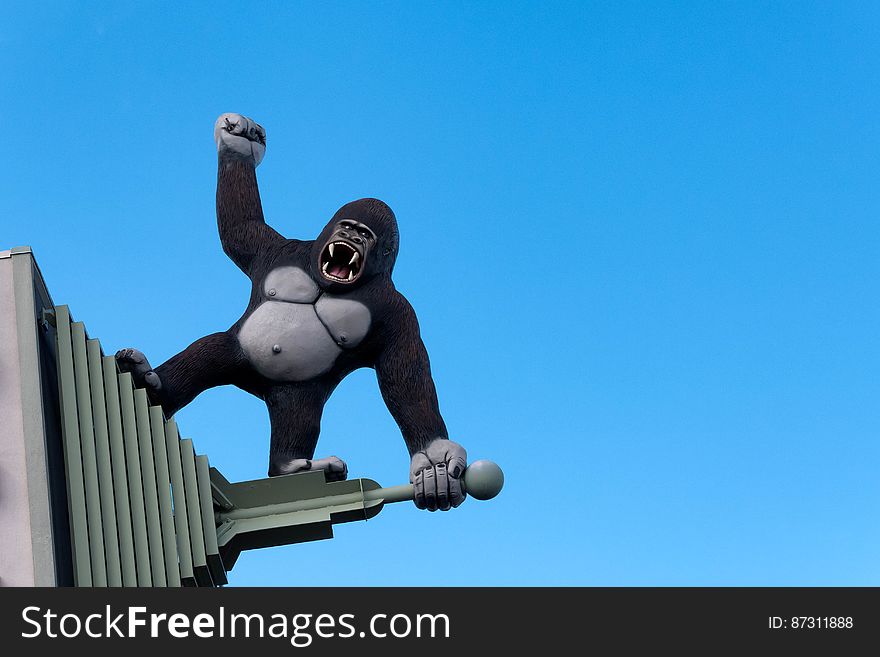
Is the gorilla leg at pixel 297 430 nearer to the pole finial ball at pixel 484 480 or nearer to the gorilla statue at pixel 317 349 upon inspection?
the gorilla statue at pixel 317 349

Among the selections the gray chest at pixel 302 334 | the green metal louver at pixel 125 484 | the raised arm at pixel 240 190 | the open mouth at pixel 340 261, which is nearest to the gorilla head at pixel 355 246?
the open mouth at pixel 340 261

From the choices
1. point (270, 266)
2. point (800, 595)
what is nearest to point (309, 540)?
point (270, 266)

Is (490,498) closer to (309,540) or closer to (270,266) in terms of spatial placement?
(309,540)

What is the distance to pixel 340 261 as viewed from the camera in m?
11.3

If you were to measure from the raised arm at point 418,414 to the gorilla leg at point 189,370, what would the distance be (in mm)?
1006

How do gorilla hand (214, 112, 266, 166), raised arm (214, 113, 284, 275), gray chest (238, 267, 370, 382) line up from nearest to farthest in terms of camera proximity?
gray chest (238, 267, 370, 382) → raised arm (214, 113, 284, 275) → gorilla hand (214, 112, 266, 166)

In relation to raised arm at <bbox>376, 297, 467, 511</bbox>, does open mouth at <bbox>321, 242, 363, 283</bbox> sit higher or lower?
higher

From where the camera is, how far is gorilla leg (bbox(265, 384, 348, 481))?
10781 mm

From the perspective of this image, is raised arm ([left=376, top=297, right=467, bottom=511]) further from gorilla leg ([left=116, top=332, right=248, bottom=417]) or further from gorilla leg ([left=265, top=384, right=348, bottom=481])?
gorilla leg ([left=116, top=332, right=248, bottom=417])

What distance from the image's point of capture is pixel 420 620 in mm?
6785

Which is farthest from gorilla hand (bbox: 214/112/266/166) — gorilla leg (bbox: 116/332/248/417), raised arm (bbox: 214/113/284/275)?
gorilla leg (bbox: 116/332/248/417)

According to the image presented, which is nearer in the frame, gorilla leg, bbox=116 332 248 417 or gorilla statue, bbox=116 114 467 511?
gorilla leg, bbox=116 332 248 417

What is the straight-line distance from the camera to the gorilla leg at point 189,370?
10.8m

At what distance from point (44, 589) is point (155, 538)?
2428 millimetres
